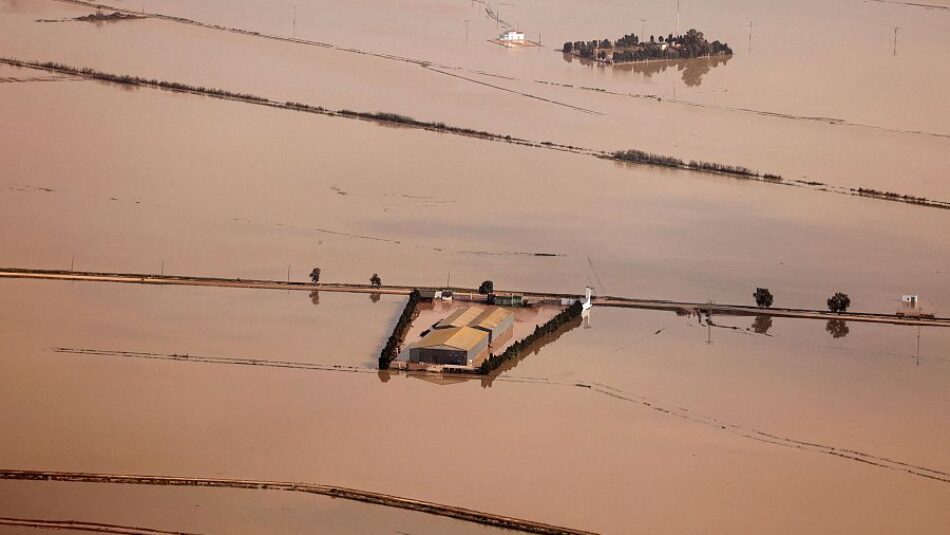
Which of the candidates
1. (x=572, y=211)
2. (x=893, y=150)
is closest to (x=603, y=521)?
(x=572, y=211)

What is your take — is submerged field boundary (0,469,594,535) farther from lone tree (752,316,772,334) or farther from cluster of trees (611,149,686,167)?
cluster of trees (611,149,686,167)

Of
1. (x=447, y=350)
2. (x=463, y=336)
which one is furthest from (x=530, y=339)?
(x=447, y=350)

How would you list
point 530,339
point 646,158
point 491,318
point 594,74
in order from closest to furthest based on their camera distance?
point 530,339, point 491,318, point 646,158, point 594,74

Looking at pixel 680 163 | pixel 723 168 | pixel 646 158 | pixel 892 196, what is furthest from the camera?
pixel 646 158

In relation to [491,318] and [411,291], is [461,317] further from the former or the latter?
[411,291]

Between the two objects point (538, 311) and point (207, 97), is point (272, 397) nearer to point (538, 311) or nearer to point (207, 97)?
point (538, 311)

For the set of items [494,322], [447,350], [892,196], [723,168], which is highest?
[723,168]

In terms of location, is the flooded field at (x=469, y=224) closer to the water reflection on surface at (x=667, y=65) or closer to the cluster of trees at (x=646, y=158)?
the cluster of trees at (x=646, y=158)
